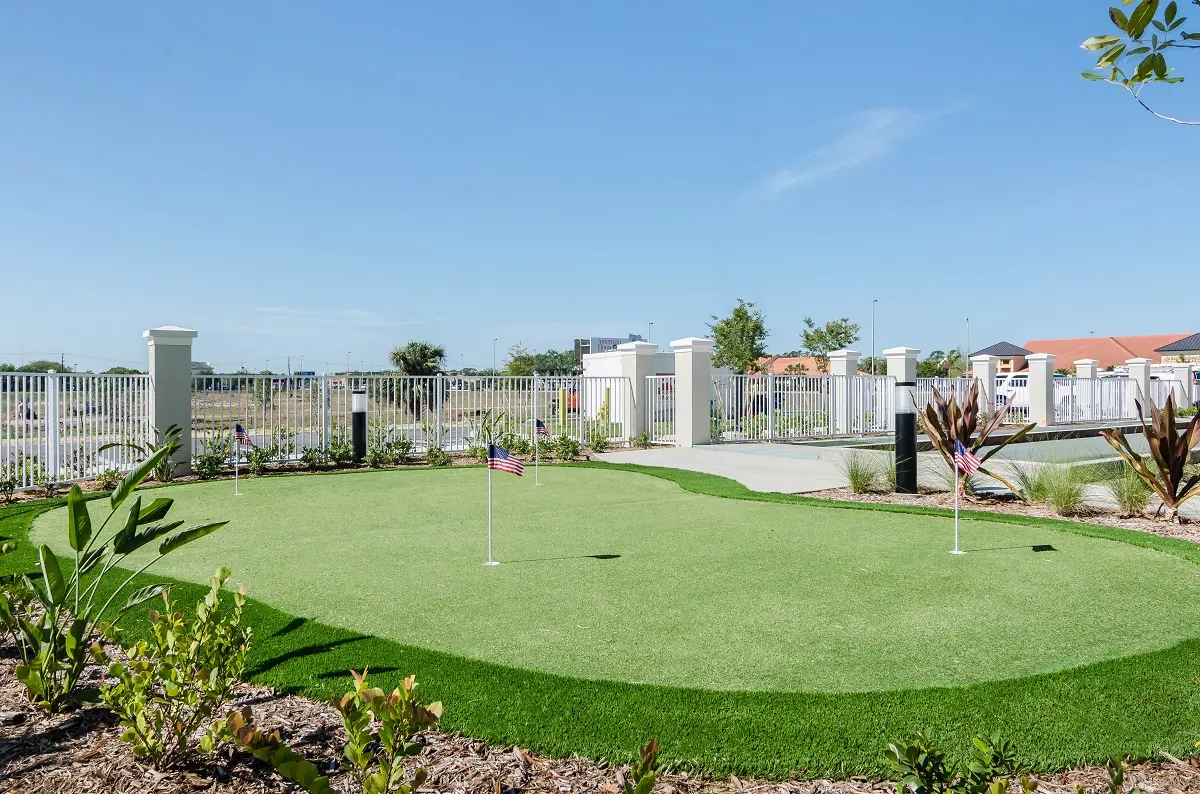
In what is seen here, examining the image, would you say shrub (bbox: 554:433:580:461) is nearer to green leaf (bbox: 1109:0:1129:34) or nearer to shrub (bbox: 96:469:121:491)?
shrub (bbox: 96:469:121:491)

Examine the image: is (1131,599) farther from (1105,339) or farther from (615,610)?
(1105,339)

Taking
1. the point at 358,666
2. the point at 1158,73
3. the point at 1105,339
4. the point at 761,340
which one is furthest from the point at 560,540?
the point at 1105,339

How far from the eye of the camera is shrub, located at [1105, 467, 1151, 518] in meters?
8.92

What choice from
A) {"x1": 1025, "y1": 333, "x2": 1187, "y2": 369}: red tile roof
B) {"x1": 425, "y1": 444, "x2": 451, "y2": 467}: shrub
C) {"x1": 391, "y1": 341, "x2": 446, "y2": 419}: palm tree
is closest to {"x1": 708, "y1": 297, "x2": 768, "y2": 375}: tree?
{"x1": 391, "y1": 341, "x2": 446, "y2": 419}: palm tree

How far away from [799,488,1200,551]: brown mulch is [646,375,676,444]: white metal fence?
29.0 ft

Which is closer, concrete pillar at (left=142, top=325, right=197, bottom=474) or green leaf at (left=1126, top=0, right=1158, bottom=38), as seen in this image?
green leaf at (left=1126, top=0, right=1158, bottom=38)

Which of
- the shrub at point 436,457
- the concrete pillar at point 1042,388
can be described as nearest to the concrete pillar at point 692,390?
the shrub at point 436,457

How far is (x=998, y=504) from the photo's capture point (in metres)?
9.88

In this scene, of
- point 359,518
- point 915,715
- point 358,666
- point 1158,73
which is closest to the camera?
point 1158,73

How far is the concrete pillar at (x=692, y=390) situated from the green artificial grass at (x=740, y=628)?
10.4 m

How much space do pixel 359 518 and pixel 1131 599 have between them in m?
7.09

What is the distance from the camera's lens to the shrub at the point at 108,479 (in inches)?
485

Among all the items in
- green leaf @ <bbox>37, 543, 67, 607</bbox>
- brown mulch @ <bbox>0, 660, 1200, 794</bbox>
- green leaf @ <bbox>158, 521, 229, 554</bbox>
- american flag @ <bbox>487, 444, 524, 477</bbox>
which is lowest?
brown mulch @ <bbox>0, 660, 1200, 794</bbox>

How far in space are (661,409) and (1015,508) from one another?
1123cm
